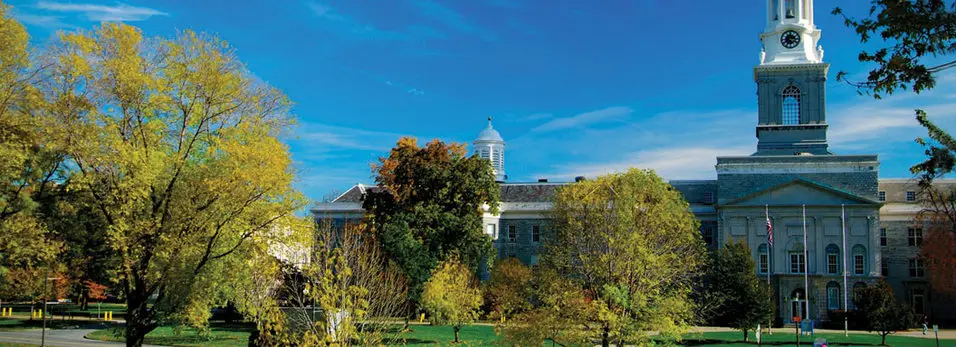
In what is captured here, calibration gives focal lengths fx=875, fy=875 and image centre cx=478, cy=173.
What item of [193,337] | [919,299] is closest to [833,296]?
[919,299]

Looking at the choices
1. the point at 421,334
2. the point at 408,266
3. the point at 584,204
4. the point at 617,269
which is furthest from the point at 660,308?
the point at 408,266

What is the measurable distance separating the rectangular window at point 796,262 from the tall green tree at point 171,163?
45.4m

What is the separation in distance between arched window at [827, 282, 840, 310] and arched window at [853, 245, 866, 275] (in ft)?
5.72

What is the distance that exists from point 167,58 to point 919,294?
5626 centimetres

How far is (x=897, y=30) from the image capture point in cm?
1138

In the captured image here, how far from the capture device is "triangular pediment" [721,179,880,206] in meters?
59.0

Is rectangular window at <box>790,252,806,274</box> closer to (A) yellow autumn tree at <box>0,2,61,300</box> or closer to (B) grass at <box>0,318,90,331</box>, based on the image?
(B) grass at <box>0,318,90,331</box>

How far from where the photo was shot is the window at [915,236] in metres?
63.7

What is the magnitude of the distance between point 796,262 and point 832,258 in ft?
7.72

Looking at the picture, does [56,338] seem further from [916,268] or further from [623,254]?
[916,268]

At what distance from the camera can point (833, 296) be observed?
58.5 meters

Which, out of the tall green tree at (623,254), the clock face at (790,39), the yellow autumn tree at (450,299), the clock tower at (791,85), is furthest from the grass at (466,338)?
the clock face at (790,39)

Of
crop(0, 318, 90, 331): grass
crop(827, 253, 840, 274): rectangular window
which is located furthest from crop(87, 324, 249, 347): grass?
crop(827, 253, 840, 274): rectangular window

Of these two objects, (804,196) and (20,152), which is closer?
(20,152)
